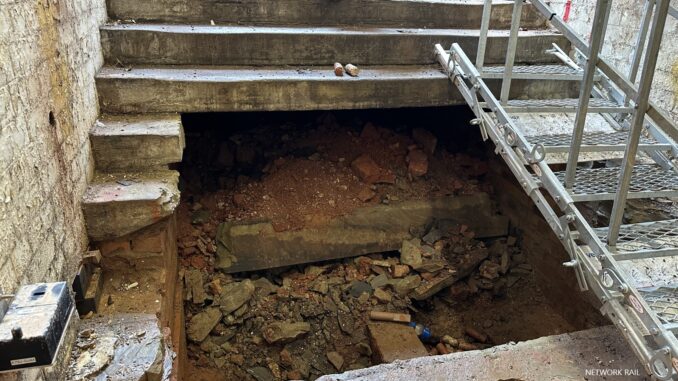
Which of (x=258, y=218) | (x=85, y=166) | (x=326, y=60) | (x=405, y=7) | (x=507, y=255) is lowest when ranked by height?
(x=507, y=255)

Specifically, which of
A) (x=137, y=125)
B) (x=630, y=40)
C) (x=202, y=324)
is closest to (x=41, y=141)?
(x=137, y=125)

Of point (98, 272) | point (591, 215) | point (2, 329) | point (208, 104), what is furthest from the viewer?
point (591, 215)

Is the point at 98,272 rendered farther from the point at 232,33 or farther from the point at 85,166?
the point at 232,33

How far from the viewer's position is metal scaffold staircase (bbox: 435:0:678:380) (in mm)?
2152

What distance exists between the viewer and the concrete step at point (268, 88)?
129 inches

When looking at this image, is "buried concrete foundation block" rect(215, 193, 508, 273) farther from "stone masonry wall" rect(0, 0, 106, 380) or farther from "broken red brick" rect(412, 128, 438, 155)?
"stone masonry wall" rect(0, 0, 106, 380)

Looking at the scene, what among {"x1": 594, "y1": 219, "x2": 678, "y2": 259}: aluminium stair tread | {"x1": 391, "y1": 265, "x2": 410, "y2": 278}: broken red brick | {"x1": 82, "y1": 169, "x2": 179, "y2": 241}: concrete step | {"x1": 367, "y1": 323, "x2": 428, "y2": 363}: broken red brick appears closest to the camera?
{"x1": 594, "y1": 219, "x2": 678, "y2": 259}: aluminium stair tread

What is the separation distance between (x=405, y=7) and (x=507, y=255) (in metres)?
2.63

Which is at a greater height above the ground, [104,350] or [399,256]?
[104,350]

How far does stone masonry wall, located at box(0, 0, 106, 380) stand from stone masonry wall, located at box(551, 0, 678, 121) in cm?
390

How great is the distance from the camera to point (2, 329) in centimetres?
145

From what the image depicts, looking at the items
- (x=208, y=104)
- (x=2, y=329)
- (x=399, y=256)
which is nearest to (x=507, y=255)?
(x=399, y=256)

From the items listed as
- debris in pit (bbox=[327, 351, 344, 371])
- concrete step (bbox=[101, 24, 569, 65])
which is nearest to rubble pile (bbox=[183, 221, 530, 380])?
debris in pit (bbox=[327, 351, 344, 371])

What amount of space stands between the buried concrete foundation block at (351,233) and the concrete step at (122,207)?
1.40m
